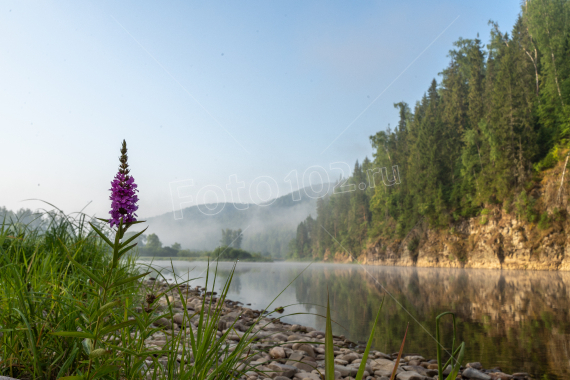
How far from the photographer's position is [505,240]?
24.1 m

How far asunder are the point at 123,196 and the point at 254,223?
8155 cm

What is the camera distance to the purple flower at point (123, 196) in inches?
45.2

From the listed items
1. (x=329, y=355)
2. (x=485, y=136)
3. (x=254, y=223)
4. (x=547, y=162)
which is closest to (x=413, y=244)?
(x=485, y=136)

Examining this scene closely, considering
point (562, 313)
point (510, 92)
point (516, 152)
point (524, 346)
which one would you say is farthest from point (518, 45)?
point (524, 346)

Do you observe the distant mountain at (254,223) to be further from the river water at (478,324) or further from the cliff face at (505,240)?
the river water at (478,324)

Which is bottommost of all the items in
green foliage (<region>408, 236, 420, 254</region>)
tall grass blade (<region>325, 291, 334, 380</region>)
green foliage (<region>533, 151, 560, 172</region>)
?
green foliage (<region>408, 236, 420, 254</region>)

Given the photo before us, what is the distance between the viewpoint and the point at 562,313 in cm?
573

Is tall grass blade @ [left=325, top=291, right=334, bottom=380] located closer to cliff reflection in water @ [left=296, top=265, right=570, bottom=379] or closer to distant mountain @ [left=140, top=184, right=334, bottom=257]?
cliff reflection in water @ [left=296, top=265, right=570, bottom=379]

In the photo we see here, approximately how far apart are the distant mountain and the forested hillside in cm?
2348

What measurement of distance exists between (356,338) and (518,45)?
36249 mm

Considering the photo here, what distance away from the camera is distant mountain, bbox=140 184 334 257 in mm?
71000

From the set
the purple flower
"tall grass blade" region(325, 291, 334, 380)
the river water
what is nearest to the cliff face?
the river water

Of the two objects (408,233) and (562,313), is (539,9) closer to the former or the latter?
(408,233)

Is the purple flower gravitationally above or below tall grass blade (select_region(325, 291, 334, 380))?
above
